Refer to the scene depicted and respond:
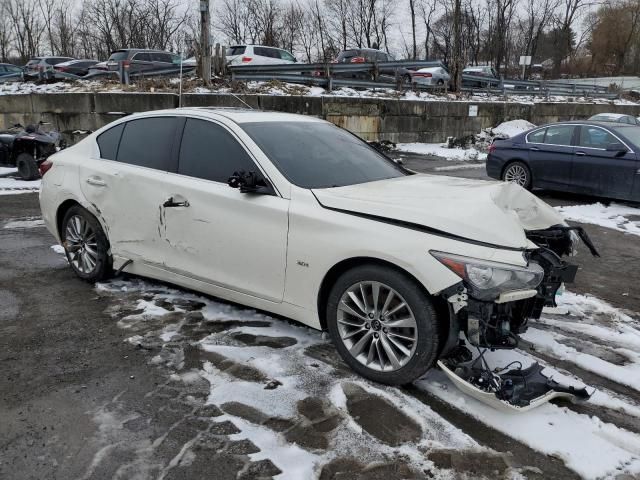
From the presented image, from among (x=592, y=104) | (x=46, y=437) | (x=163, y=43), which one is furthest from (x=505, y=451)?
(x=163, y=43)

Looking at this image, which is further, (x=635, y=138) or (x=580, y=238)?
(x=635, y=138)

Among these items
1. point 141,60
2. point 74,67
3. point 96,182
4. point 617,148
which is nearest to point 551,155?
point 617,148

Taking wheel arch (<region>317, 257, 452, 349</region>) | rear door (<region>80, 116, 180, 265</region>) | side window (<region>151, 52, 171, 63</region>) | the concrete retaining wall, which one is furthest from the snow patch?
wheel arch (<region>317, 257, 452, 349</region>)

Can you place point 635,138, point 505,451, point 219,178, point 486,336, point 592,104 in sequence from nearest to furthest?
point 505,451
point 486,336
point 219,178
point 635,138
point 592,104

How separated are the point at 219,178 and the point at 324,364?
5.19 ft

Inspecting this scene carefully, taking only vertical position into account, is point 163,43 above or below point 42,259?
above

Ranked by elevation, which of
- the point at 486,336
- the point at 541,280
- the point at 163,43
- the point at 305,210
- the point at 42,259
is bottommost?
the point at 42,259

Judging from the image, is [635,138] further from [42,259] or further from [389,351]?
[42,259]

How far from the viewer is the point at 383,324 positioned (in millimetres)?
3299

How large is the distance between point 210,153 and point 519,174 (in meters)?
8.05

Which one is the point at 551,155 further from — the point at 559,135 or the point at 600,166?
the point at 600,166

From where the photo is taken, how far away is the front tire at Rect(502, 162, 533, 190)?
10.6m

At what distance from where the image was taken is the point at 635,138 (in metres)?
9.40

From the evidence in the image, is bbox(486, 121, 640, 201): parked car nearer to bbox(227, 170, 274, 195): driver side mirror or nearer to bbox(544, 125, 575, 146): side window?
bbox(544, 125, 575, 146): side window
